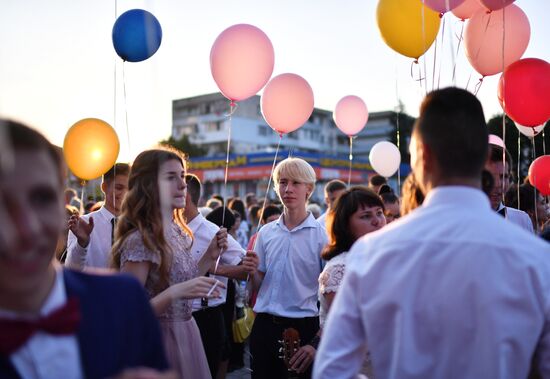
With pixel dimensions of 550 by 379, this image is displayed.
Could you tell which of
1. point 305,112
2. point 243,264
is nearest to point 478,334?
point 243,264

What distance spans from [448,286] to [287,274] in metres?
2.66

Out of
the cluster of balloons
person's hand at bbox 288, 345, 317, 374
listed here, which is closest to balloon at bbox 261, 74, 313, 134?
the cluster of balloons

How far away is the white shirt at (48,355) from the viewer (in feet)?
4.33

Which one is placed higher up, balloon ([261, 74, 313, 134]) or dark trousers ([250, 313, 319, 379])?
balloon ([261, 74, 313, 134])

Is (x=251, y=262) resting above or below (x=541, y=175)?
below

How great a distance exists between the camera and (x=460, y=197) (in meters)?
1.94

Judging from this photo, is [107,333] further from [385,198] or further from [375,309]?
[385,198]

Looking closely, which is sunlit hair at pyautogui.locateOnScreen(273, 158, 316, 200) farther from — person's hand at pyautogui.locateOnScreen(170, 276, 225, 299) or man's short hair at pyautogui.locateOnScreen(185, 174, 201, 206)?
person's hand at pyautogui.locateOnScreen(170, 276, 225, 299)

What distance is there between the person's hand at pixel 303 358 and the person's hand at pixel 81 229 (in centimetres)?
172

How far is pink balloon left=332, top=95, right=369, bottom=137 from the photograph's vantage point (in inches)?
300

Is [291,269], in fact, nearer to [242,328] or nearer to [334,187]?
[242,328]

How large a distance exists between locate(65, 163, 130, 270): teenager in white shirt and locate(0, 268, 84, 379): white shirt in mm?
2600

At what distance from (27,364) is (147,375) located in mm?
281

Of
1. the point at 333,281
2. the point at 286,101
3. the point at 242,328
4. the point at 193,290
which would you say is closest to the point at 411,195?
the point at 333,281
